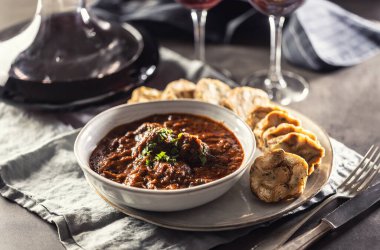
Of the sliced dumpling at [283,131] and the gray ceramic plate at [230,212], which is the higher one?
the sliced dumpling at [283,131]

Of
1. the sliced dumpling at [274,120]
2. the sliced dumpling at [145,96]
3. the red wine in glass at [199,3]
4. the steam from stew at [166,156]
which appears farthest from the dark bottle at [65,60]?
the sliced dumpling at [274,120]

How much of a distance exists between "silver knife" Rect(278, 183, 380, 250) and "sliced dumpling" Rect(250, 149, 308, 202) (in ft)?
0.48

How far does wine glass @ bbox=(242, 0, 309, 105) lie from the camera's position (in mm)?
3066

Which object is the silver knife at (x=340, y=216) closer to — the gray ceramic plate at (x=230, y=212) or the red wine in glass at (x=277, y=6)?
the gray ceramic plate at (x=230, y=212)

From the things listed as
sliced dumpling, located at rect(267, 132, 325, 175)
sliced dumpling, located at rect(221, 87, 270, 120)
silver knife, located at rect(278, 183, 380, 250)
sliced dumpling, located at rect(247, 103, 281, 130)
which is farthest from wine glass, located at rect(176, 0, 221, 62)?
silver knife, located at rect(278, 183, 380, 250)

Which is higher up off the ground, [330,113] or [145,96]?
[145,96]

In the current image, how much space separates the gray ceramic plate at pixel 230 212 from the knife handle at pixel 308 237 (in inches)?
4.1

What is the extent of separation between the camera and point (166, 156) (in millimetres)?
2246

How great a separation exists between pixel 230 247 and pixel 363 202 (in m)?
0.56

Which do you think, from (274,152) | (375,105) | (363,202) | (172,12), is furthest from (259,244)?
(172,12)

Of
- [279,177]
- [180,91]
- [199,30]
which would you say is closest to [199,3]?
[199,30]

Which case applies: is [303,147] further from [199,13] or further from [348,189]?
[199,13]

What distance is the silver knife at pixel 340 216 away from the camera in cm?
206

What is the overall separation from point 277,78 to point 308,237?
1443 mm
